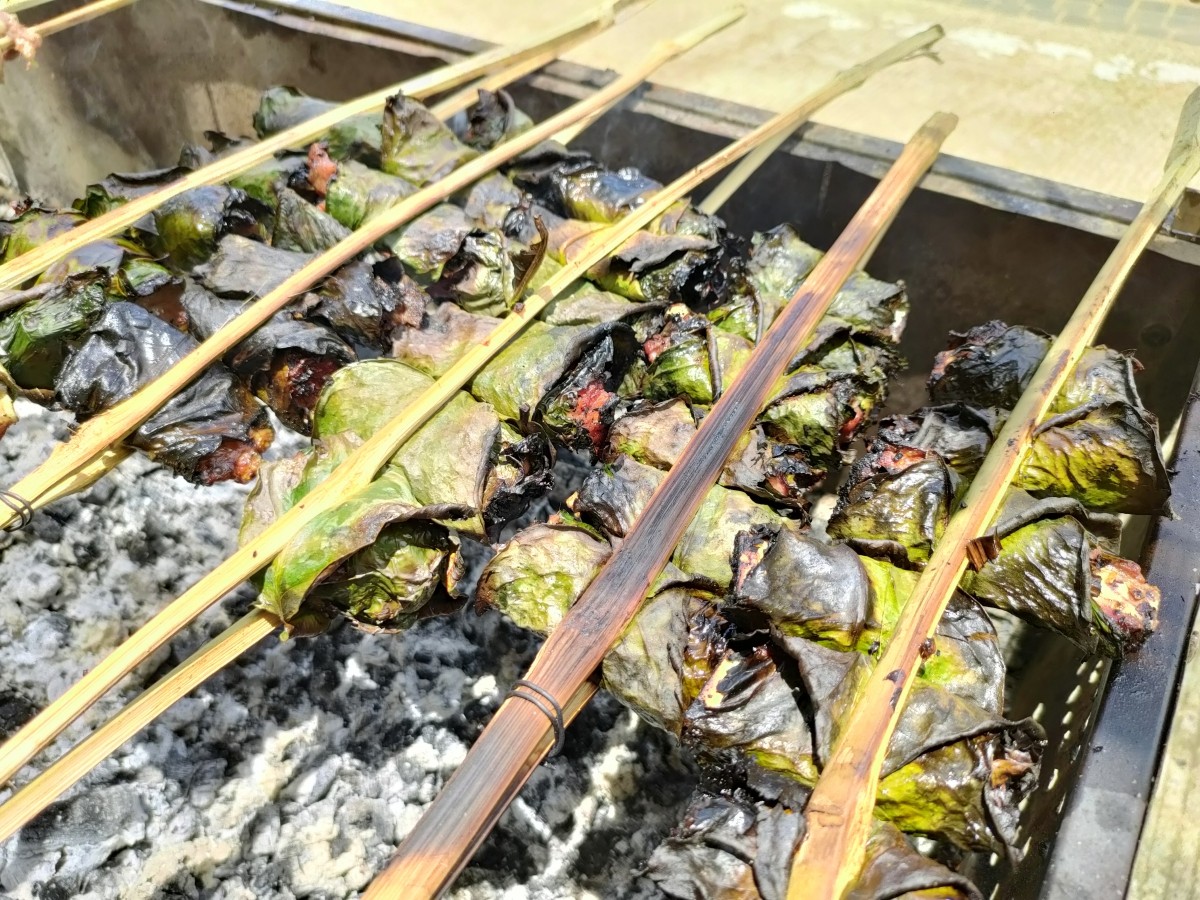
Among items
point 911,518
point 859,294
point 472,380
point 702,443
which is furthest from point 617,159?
point 911,518

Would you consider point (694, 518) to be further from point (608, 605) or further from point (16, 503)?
point (16, 503)

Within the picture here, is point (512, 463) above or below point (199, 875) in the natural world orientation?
above

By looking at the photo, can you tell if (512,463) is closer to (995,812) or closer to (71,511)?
(995,812)

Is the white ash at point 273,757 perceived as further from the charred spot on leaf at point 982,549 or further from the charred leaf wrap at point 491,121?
the charred leaf wrap at point 491,121

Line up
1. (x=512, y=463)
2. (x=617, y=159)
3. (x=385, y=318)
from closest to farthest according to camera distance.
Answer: (x=512, y=463) → (x=385, y=318) → (x=617, y=159)

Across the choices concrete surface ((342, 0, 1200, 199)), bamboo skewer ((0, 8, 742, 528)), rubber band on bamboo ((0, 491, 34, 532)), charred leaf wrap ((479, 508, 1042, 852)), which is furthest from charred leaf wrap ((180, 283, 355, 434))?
concrete surface ((342, 0, 1200, 199))

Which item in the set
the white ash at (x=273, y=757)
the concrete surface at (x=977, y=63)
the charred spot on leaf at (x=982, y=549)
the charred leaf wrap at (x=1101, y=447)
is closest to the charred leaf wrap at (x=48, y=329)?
the white ash at (x=273, y=757)
